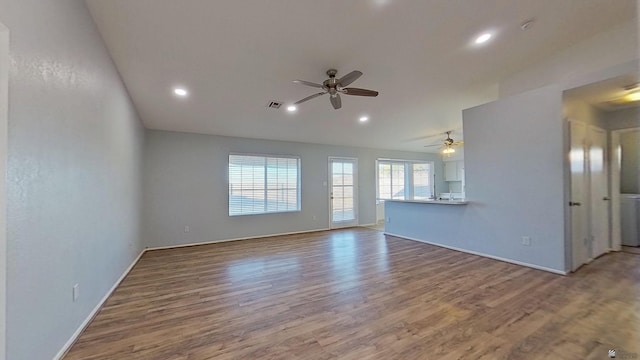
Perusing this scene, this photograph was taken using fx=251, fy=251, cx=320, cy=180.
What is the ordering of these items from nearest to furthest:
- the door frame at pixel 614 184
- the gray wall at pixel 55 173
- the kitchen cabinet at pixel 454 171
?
the gray wall at pixel 55 173
the door frame at pixel 614 184
the kitchen cabinet at pixel 454 171

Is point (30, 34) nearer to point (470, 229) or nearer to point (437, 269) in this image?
point (437, 269)

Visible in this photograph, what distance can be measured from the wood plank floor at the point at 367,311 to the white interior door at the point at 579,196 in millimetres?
256

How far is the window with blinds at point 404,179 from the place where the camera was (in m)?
8.43

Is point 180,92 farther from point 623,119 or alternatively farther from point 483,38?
point 623,119

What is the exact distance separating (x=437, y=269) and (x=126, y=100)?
5034 mm

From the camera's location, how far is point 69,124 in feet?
6.24

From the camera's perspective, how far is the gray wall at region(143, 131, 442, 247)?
5.09 m

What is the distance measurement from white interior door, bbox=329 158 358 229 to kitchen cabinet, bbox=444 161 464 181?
4.47 meters

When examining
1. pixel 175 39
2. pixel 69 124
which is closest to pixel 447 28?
pixel 175 39

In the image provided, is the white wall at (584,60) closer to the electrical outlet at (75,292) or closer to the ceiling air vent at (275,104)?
the ceiling air vent at (275,104)

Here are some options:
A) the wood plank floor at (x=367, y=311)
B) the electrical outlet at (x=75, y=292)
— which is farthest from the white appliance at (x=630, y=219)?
the electrical outlet at (x=75, y=292)

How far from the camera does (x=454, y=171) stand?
31.5ft

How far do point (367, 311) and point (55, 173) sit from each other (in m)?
2.70

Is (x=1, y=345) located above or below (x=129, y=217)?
below
